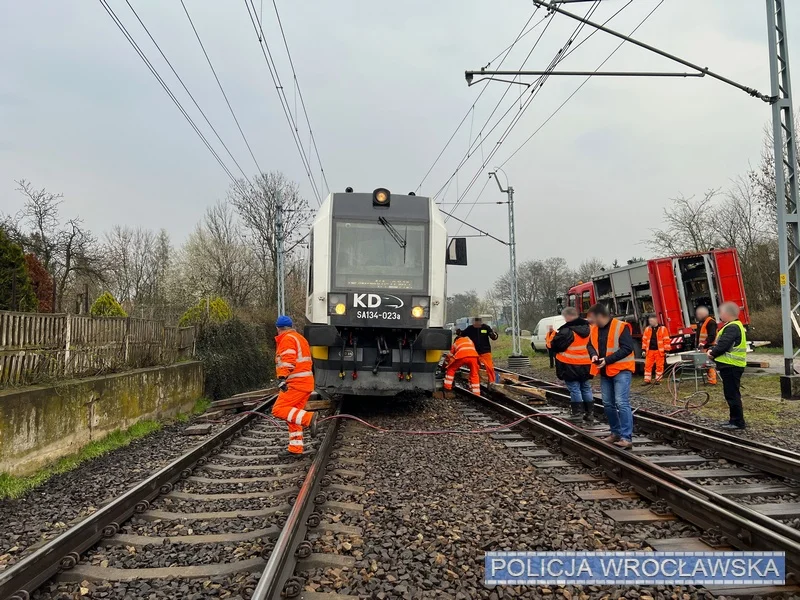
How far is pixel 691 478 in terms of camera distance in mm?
5344

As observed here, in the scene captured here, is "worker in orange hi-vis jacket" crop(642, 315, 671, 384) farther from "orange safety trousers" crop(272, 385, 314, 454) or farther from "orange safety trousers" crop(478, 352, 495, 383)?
"orange safety trousers" crop(272, 385, 314, 454)

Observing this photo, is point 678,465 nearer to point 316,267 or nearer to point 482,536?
point 482,536

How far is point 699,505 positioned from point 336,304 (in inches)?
221

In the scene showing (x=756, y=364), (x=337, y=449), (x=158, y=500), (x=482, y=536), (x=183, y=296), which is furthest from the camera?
(x=183, y=296)

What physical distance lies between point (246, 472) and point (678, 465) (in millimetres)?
4803

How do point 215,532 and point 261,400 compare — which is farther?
point 261,400

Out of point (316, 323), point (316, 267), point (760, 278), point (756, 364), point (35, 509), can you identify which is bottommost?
point (35, 509)

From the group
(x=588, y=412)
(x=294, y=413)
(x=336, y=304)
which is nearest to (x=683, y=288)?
(x=588, y=412)

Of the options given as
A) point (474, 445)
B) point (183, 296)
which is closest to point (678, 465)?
point (474, 445)

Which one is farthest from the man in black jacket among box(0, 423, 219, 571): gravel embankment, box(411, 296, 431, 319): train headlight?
box(0, 423, 219, 571): gravel embankment

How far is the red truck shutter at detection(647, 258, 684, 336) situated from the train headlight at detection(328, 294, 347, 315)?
10.3 metres

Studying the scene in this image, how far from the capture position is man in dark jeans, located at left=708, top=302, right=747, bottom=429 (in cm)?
731

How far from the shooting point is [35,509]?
16.3 ft

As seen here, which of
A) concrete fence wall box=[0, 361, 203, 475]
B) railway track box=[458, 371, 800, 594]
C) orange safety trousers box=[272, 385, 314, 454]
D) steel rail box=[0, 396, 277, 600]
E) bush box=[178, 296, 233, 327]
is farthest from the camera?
bush box=[178, 296, 233, 327]
